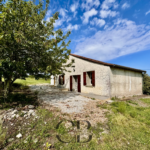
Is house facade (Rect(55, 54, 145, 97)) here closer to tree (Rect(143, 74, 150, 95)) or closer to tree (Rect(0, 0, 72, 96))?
tree (Rect(143, 74, 150, 95))

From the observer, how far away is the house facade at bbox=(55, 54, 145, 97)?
7.24 meters

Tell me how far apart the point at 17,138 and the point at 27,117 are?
105 cm

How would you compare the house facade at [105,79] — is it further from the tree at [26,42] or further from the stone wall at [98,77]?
the tree at [26,42]

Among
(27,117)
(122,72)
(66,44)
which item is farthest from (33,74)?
(122,72)

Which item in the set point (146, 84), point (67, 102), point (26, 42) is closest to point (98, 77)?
point (67, 102)

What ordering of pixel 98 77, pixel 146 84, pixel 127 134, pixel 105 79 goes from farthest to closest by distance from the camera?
pixel 146 84 < pixel 98 77 < pixel 105 79 < pixel 127 134

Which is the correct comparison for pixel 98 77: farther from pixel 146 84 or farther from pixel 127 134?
pixel 146 84

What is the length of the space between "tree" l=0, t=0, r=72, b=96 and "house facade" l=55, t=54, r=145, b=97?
2447 mm

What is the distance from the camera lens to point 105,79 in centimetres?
730

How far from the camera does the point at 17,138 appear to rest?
8.11 ft

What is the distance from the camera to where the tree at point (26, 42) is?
12.5 ft

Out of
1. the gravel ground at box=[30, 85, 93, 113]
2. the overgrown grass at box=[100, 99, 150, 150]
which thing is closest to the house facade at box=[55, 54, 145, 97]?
the gravel ground at box=[30, 85, 93, 113]

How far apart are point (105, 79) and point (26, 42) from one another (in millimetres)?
6326

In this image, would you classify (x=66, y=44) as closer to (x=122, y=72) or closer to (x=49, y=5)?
(x=49, y=5)
